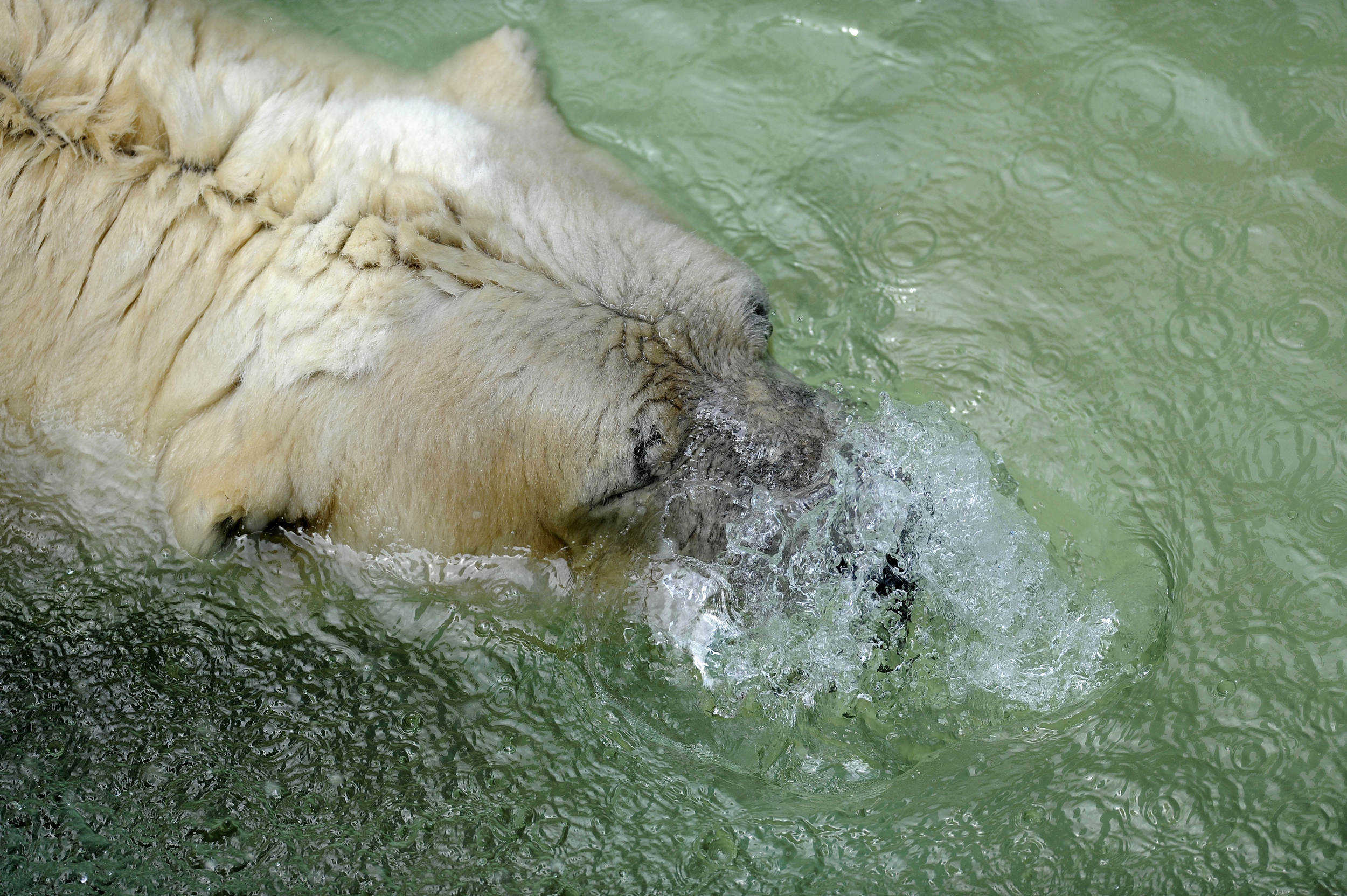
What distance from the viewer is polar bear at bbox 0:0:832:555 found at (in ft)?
7.60

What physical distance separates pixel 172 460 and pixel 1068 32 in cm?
376

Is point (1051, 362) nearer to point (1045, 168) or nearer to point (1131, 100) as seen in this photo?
point (1045, 168)

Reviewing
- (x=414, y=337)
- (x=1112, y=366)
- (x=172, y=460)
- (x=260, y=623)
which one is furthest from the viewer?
(x=1112, y=366)

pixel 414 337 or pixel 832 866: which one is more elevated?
pixel 414 337

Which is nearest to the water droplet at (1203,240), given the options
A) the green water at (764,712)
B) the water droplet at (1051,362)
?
the green water at (764,712)

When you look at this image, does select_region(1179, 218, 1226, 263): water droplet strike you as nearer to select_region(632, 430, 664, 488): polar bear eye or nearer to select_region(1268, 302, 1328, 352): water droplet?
select_region(1268, 302, 1328, 352): water droplet

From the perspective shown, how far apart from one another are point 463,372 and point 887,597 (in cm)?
121

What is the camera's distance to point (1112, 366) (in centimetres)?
335

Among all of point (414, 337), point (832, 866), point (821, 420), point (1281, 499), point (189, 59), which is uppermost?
point (189, 59)

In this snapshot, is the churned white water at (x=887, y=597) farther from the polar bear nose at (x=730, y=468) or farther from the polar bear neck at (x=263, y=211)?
the polar bear neck at (x=263, y=211)

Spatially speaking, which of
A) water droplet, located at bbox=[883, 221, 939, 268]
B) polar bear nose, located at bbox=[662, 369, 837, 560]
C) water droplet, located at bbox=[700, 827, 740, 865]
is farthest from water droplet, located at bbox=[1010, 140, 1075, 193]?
water droplet, located at bbox=[700, 827, 740, 865]

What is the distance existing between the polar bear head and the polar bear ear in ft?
1.30

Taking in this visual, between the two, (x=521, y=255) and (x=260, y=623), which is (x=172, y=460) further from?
(x=521, y=255)

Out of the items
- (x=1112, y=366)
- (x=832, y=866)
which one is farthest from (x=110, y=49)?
(x=1112, y=366)
